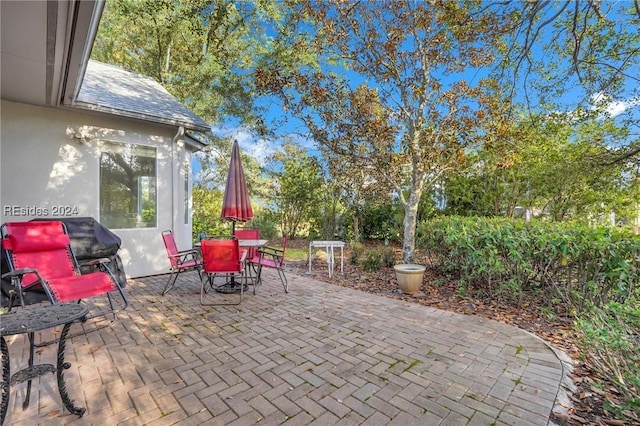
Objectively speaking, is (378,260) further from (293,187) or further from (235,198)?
(293,187)

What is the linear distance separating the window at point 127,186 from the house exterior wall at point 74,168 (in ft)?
0.34

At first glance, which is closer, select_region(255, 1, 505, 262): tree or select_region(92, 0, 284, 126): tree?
select_region(255, 1, 505, 262): tree

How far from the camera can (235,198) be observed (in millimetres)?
5387

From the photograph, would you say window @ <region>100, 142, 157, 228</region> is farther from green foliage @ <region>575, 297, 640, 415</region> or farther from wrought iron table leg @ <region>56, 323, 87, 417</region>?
green foliage @ <region>575, 297, 640, 415</region>

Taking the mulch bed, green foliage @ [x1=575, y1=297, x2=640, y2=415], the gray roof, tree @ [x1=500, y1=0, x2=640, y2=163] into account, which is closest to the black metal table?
the mulch bed

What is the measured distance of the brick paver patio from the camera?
2.16m

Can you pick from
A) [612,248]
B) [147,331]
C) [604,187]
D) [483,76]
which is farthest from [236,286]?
[604,187]

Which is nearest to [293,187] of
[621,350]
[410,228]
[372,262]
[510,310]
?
[372,262]

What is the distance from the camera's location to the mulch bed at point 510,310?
90.3 inches

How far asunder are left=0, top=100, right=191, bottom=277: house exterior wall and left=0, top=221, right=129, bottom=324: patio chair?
1632 millimetres

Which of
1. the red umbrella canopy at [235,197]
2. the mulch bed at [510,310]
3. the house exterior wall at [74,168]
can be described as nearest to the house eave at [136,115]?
the house exterior wall at [74,168]

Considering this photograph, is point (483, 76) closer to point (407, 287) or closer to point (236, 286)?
point (407, 287)

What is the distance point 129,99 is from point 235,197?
308 cm

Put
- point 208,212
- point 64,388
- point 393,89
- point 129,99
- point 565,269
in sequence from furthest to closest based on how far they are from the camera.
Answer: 1. point 208,212
2. point 393,89
3. point 129,99
4. point 565,269
5. point 64,388
